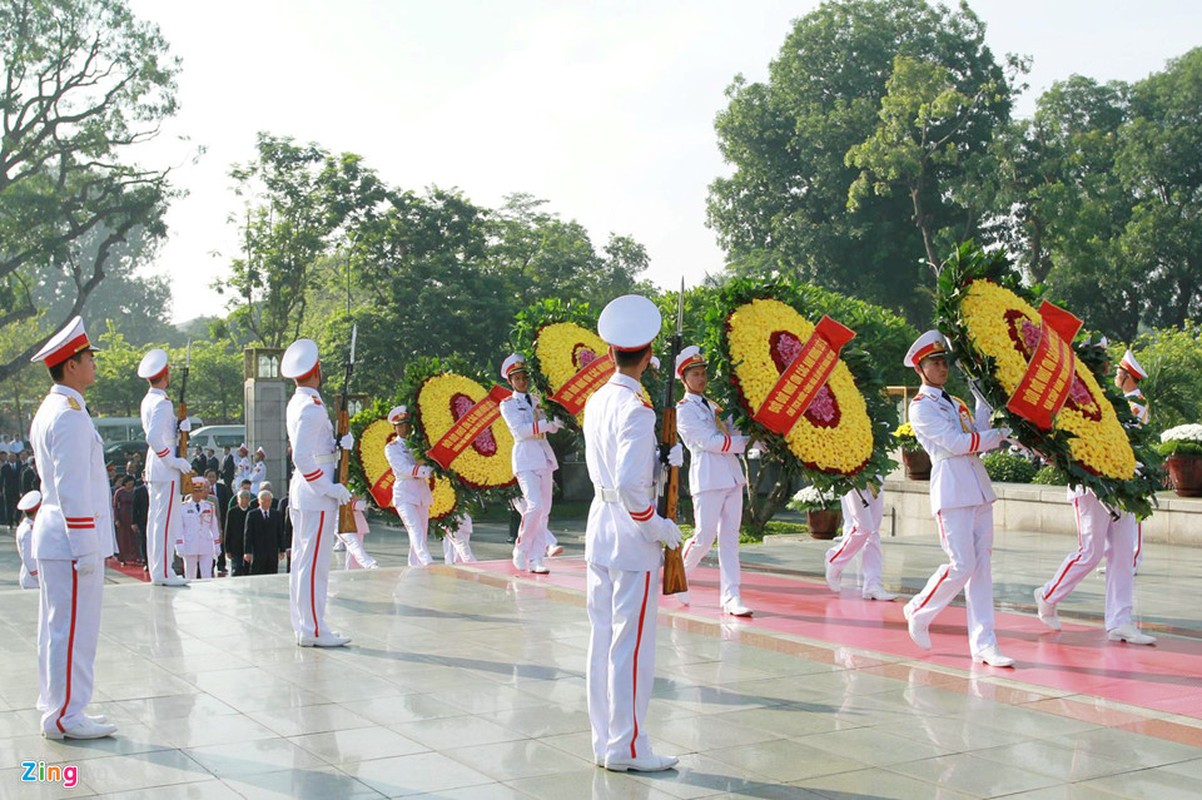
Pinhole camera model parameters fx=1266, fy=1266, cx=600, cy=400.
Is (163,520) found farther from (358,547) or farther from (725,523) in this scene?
(725,523)

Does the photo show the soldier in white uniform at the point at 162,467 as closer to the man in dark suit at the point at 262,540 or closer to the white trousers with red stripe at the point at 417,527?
the man in dark suit at the point at 262,540

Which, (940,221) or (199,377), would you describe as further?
(199,377)

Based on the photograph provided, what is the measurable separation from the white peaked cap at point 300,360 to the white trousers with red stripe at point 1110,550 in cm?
568

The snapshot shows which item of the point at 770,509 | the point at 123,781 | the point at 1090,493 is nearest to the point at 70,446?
the point at 123,781

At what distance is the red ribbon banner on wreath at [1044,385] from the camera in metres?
8.27

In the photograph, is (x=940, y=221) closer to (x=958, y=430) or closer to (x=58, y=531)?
(x=958, y=430)

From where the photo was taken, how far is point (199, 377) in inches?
2283

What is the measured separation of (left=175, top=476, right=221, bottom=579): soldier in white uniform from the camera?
1588cm

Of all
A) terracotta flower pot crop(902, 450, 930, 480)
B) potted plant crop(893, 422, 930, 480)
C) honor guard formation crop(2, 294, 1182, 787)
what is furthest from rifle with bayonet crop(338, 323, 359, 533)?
terracotta flower pot crop(902, 450, 930, 480)

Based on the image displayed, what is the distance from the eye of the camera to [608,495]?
20.3 ft

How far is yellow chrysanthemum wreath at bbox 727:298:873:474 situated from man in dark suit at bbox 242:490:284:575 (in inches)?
278

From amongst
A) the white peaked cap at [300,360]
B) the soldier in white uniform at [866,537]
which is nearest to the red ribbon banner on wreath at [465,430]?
the soldier in white uniform at [866,537]

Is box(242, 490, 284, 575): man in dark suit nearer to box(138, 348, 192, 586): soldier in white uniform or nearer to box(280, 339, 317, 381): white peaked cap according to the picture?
box(138, 348, 192, 586): soldier in white uniform

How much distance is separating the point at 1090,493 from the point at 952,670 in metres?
1.92
